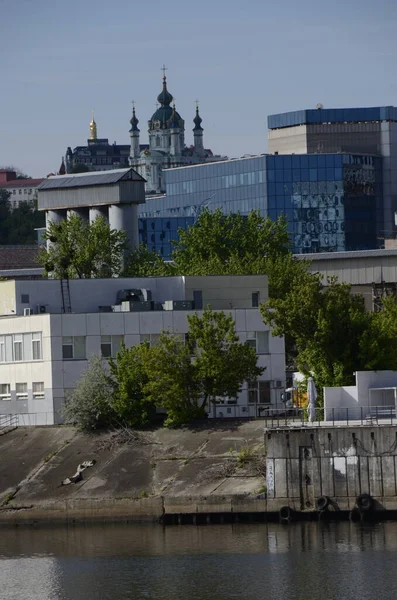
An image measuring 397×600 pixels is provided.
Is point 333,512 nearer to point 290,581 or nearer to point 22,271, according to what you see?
point 290,581

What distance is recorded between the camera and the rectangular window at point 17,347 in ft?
353

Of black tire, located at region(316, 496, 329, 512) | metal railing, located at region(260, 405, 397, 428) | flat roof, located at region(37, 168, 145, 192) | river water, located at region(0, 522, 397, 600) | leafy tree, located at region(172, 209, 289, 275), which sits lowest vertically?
river water, located at region(0, 522, 397, 600)

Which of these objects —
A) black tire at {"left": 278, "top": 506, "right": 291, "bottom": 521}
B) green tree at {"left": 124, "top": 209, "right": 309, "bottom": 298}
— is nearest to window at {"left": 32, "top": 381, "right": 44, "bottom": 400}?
black tire at {"left": 278, "top": 506, "right": 291, "bottom": 521}

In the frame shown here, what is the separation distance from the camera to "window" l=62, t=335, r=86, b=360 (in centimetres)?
10531

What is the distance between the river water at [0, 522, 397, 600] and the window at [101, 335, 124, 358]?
1865 cm

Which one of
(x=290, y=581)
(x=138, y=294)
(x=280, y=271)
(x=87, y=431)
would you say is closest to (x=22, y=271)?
(x=280, y=271)

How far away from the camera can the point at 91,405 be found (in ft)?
330

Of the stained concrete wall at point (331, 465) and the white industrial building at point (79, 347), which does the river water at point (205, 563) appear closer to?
the stained concrete wall at point (331, 465)

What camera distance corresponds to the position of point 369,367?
98.6 metres

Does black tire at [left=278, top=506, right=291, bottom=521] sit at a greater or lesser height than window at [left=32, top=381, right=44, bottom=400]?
lesser

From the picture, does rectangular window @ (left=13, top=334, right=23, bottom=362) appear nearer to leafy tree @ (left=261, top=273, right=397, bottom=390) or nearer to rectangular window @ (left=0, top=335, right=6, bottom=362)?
rectangular window @ (left=0, top=335, right=6, bottom=362)

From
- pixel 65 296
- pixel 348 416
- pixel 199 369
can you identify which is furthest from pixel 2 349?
pixel 348 416

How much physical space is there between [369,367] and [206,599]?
29727 millimetres

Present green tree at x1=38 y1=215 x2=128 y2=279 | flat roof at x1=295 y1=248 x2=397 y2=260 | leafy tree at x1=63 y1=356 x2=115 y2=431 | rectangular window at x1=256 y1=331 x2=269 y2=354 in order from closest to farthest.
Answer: leafy tree at x1=63 y1=356 x2=115 y2=431 < rectangular window at x1=256 y1=331 x2=269 y2=354 < green tree at x1=38 y1=215 x2=128 y2=279 < flat roof at x1=295 y1=248 x2=397 y2=260
